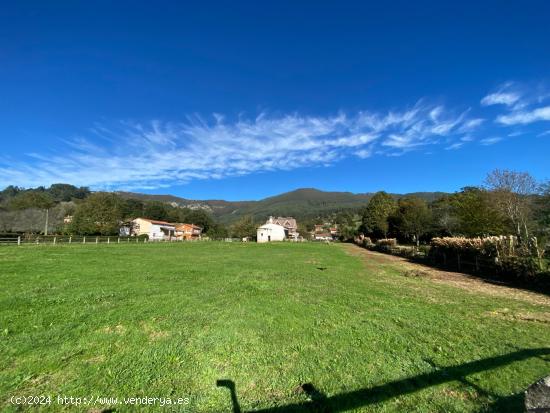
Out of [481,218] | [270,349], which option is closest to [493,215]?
[481,218]

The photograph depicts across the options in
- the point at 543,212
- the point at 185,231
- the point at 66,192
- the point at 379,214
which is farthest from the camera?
the point at 66,192

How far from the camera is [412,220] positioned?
6700cm

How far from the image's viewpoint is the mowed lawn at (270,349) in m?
4.18

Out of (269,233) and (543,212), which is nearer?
(543,212)

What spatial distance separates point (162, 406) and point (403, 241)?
8077 cm

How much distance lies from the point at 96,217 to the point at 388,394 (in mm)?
77240

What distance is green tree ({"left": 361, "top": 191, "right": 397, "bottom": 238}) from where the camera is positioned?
267 feet

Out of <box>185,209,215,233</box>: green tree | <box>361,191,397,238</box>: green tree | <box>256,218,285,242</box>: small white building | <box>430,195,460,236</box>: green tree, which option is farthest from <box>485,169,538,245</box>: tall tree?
<box>185,209,215,233</box>: green tree

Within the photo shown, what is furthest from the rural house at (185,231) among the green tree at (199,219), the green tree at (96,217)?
the green tree at (96,217)

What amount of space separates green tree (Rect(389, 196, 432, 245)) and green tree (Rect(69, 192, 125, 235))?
6640cm

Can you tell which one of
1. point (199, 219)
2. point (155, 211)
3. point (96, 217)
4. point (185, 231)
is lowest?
point (185, 231)

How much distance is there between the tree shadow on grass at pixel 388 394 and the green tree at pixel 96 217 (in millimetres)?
74865

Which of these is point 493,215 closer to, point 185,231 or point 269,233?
point 269,233

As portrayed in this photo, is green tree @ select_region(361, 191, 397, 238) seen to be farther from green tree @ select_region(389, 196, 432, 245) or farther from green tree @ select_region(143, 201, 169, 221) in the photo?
green tree @ select_region(143, 201, 169, 221)
